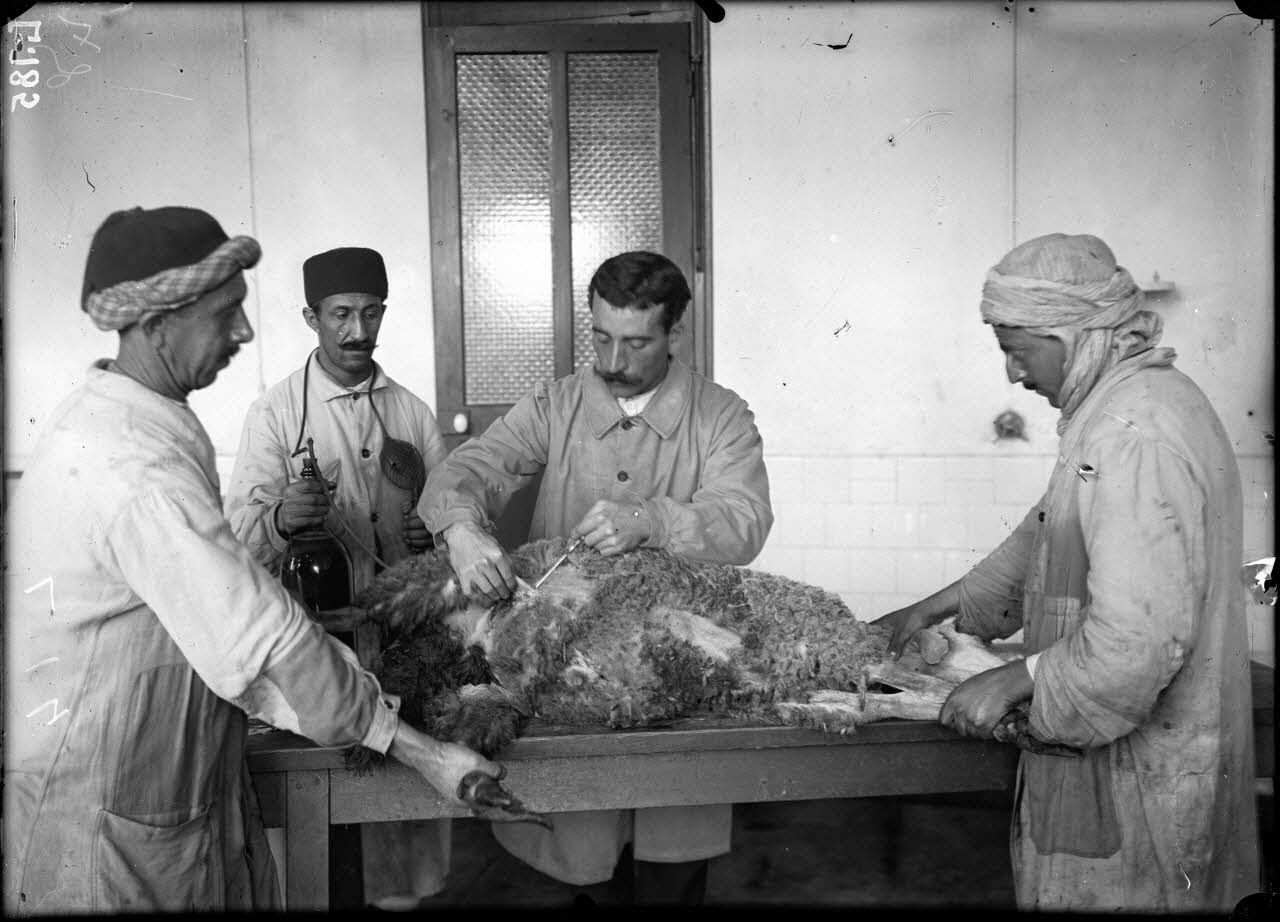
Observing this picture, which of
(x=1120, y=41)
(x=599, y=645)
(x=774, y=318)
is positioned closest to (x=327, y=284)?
(x=599, y=645)

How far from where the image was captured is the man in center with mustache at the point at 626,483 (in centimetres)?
287

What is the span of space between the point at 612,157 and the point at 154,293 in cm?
347

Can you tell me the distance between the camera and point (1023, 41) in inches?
192

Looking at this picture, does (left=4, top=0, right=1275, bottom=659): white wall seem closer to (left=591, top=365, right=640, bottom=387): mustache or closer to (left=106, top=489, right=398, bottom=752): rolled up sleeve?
(left=591, top=365, right=640, bottom=387): mustache

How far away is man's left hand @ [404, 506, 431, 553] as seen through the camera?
3441 mm

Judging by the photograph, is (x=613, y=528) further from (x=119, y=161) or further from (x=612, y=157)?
(x=119, y=161)

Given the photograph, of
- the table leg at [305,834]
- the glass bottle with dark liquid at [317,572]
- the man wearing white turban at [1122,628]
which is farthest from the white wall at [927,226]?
the table leg at [305,834]

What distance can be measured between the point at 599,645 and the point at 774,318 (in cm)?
293

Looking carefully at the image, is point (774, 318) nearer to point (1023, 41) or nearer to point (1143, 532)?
point (1023, 41)

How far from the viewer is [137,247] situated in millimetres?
1992

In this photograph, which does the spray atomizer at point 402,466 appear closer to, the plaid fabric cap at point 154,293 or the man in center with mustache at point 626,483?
the man in center with mustache at point 626,483

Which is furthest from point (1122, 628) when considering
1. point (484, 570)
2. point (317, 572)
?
point (317, 572)

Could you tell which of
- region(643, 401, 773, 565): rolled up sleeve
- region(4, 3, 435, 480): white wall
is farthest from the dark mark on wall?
region(4, 3, 435, 480): white wall

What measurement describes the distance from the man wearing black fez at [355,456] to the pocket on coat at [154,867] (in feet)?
4.34
